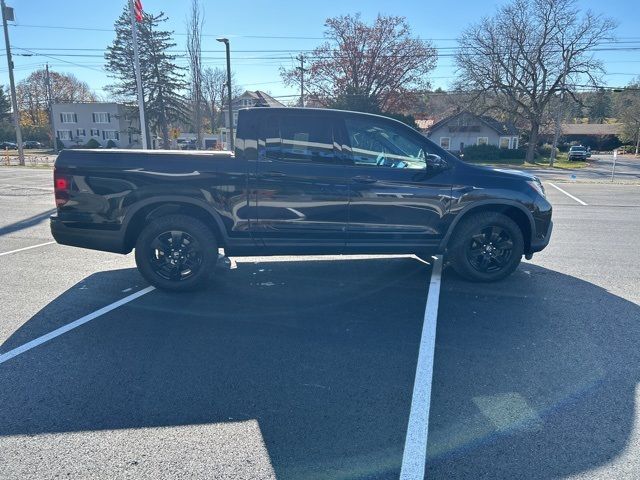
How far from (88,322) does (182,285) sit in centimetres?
107

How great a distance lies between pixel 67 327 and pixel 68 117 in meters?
79.3

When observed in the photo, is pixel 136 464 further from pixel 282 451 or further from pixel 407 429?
pixel 407 429

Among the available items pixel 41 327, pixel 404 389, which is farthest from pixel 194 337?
pixel 404 389

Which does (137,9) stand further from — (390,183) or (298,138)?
(390,183)

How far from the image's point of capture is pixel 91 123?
70.1 metres

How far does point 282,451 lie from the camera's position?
8.48 ft

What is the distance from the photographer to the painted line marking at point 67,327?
12.2 feet

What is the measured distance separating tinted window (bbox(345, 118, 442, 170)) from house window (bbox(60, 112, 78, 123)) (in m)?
78.2

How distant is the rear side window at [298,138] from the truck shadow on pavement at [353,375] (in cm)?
155

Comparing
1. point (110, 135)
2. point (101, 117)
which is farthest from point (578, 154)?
point (101, 117)

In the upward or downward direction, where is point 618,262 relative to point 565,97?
downward

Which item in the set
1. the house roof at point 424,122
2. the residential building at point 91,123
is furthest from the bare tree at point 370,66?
the residential building at point 91,123

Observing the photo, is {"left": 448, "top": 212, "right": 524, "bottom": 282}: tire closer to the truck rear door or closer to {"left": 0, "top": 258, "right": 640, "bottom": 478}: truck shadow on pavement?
{"left": 0, "top": 258, "right": 640, "bottom": 478}: truck shadow on pavement

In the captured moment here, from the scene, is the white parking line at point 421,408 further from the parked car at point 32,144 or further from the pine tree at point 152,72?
the parked car at point 32,144
